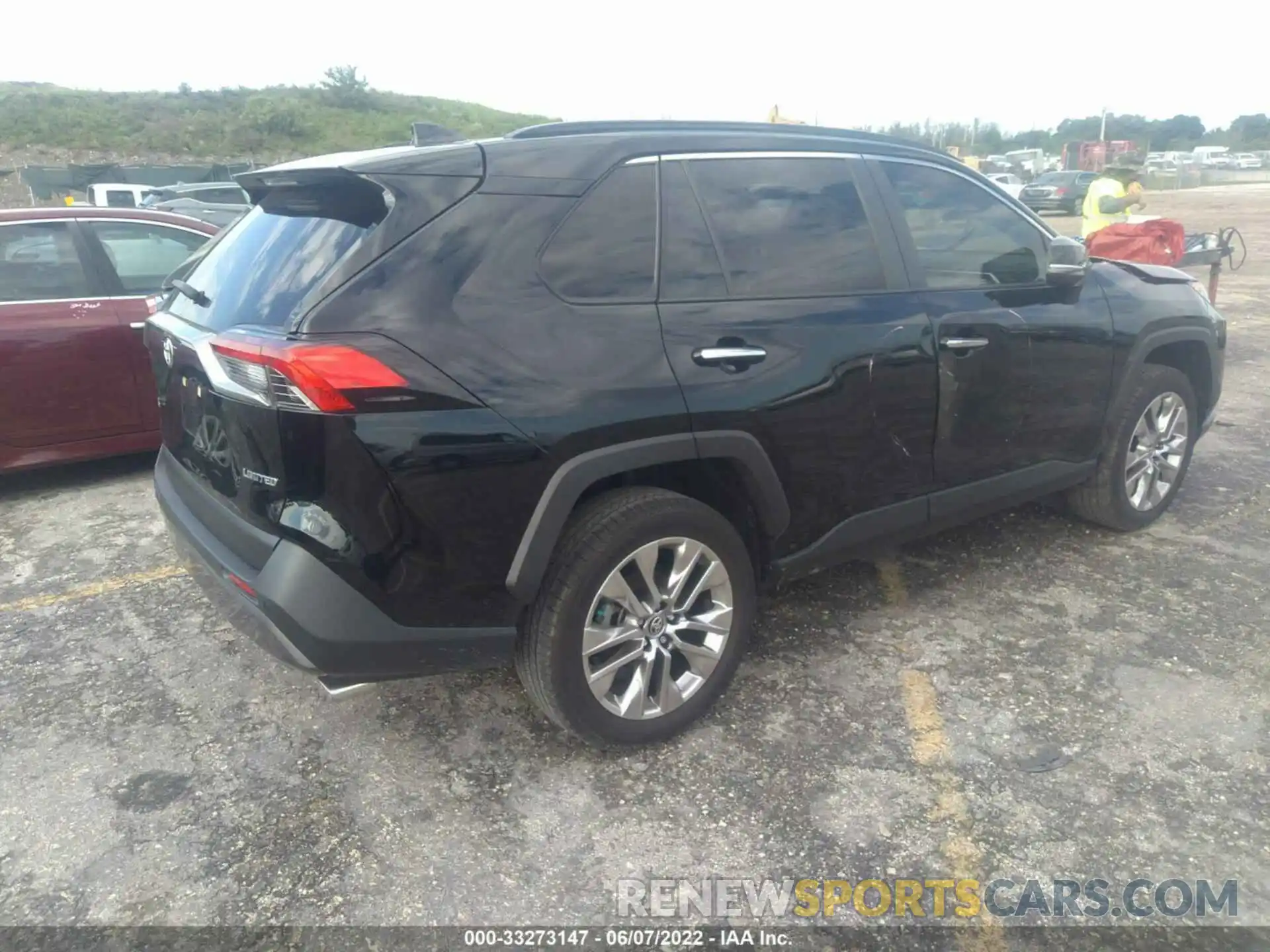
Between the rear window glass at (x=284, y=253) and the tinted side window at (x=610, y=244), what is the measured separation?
50 cm

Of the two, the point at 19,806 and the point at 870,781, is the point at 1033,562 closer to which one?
the point at 870,781

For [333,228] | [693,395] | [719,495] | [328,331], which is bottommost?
[719,495]

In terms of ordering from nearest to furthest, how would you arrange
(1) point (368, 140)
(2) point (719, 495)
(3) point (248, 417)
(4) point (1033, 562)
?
(3) point (248, 417) < (2) point (719, 495) < (4) point (1033, 562) < (1) point (368, 140)

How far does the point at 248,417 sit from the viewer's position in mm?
2447

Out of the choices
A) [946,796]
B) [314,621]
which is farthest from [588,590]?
[946,796]

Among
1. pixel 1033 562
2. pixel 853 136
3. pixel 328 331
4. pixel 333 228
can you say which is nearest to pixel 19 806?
pixel 328 331

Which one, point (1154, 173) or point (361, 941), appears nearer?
point (361, 941)

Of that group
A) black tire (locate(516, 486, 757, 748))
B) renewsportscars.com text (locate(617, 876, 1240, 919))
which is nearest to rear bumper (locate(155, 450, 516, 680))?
black tire (locate(516, 486, 757, 748))

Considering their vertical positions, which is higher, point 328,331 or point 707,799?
point 328,331

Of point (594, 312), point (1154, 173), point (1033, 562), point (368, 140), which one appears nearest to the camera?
point (594, 312)

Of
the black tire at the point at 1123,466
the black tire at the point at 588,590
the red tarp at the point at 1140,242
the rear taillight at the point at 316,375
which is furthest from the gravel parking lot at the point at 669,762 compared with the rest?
the red tarp at the point at 1140,242

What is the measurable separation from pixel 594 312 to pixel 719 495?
778 millimetres

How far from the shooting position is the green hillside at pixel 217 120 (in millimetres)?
46375

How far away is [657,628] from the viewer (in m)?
2.90
